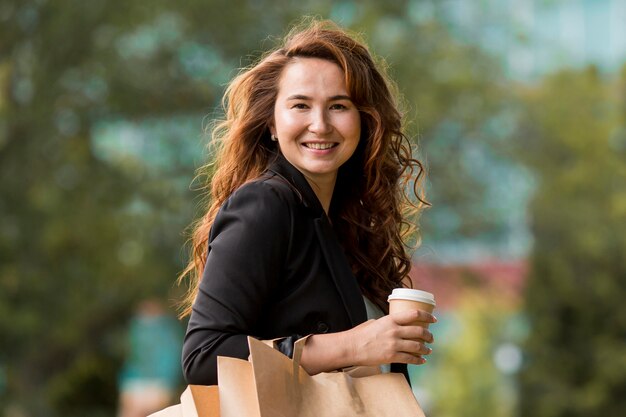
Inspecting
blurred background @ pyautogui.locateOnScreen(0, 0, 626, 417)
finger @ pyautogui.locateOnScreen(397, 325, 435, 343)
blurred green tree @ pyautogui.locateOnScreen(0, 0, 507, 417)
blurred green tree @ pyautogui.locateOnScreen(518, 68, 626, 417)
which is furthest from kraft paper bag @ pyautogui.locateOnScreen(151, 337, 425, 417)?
blurred green tree @ pyautogui.locateOnScreen(518, 68, 626, 417)

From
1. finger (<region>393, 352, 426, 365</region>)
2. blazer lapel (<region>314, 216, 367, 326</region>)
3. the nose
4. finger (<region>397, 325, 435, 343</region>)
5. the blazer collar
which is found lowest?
finger (<region>393, 352, 426, 365</region>)

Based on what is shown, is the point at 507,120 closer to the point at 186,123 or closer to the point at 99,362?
Result: the point at 186,123

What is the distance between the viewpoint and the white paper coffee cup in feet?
8.30

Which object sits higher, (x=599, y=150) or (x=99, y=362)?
(x=599, y=150)

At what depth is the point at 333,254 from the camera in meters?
2.78

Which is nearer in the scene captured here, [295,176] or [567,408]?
[295,176]

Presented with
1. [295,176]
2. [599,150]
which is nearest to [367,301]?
[295,176]

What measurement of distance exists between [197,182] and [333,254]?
14.4m

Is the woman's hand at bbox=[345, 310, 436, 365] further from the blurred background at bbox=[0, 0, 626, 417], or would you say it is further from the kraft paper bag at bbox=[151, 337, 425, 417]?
the blurred background at bbox=[0, 0, 626, 417]

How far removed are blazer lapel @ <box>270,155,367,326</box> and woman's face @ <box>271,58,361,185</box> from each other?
0.05 metres

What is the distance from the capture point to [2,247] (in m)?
17.1

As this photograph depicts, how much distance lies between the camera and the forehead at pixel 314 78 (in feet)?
9.41

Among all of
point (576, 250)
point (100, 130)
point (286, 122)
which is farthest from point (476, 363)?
point (286, 122)

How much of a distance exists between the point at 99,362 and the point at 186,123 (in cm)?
478
